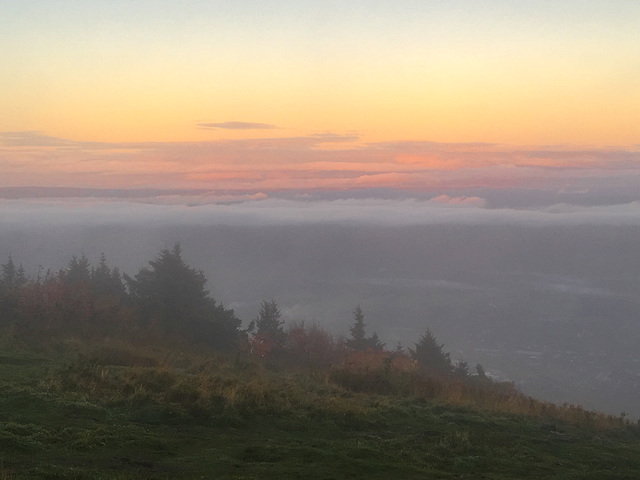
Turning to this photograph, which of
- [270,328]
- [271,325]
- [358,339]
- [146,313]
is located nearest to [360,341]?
[358,339]

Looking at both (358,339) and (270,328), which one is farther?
(358,339)

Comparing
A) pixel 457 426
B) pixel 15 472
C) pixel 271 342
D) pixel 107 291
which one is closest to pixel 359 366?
pixel 457 426

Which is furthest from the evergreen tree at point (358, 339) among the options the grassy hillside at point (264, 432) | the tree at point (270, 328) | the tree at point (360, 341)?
the grassy hillside at point (264, 432)

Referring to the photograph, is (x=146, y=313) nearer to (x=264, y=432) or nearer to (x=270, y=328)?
(x=270, y=328)

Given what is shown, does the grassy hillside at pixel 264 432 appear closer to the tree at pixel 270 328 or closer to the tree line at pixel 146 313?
the tree line at pixel 146 313

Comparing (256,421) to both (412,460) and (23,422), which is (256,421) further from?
(23,422)

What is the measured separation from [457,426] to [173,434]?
27.7ft

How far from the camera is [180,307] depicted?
4231 centimetres

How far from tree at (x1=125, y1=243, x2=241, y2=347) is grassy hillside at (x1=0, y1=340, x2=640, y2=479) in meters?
18.0

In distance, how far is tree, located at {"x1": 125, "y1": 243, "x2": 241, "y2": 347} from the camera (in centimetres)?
4078

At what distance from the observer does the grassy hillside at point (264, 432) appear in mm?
11430

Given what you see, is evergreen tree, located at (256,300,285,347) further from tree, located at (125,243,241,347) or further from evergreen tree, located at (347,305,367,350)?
evergreen tree, located at (347,305,367,350)

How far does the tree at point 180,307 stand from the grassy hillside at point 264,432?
17972 millimetres

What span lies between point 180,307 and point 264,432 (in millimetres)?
28716
